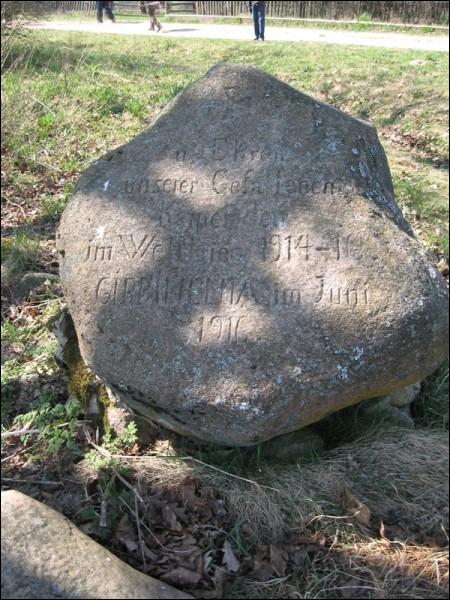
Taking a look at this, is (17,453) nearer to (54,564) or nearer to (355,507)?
(54,564)

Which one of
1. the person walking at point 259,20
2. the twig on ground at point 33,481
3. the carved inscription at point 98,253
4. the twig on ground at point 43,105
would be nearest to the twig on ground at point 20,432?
the twig on ground at point 33,481

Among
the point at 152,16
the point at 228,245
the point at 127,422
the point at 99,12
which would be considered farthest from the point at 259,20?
the point at 127,422

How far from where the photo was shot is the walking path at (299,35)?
11.6 m

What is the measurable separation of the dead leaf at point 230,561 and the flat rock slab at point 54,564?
315mm

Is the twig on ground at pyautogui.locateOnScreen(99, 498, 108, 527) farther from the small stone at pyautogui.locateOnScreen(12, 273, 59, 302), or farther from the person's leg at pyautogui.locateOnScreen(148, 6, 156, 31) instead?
the person's leg at pyautogui.locateOnScreen(148, 6, 156, 31)

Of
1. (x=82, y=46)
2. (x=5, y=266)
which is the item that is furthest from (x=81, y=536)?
(x=82, y=46)

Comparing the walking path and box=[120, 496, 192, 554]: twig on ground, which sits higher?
the walking path

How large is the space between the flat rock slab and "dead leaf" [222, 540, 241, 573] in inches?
12.4

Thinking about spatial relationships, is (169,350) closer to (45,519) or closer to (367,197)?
(45,519)

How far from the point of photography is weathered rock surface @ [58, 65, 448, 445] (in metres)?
2.64

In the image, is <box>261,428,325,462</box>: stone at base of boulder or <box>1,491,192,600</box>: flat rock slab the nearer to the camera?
<box>1,491,192,600</box>: flat rock slab

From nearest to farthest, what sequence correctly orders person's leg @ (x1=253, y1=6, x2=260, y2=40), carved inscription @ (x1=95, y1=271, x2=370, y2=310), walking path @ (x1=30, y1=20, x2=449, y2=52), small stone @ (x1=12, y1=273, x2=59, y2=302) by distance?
carved inscription @ (x1=95, y1=271, x2=370, y2=310) < small stone @ (x1=12, y1=273, x2=59, y2=302) < person's leg @ (x1=253, y1=6, x2=260, y2=40) < walking path @ (x1=30, y1=20, x2=449, y2=52)

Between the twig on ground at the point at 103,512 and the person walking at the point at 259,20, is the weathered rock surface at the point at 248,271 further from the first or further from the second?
the person walking at the point at 259,20

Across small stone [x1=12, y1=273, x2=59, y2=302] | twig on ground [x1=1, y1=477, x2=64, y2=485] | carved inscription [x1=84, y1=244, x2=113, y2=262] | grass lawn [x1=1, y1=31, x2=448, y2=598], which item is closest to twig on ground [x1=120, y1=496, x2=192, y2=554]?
grass lawn [x1=1, y1=31, x2=448, y2=598]
